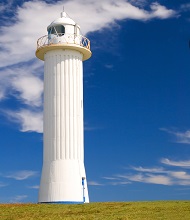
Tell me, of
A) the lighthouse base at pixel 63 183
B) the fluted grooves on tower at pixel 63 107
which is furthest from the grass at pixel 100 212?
the fluted grooves on tower at pixel 63 107

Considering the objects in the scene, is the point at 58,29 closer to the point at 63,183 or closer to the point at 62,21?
the point at 62,21

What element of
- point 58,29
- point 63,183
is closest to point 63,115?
point 63,183

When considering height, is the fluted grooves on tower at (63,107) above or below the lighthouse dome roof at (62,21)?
below

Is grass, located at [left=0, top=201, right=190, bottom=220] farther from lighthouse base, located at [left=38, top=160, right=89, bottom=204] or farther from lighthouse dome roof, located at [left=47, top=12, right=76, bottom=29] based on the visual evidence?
lighthouse dome roof, located at [left=47, top=12, right=76, bottom=29]

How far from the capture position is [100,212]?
3506cm

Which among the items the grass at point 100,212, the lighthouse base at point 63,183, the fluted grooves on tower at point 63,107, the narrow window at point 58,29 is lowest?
the grass at point 100,212

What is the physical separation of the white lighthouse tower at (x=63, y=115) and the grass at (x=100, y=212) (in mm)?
7183

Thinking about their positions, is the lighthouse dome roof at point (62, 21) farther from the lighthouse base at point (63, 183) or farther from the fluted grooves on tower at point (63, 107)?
the lighthouse base at point (63, 183)

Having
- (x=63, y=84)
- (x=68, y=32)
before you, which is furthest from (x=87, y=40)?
(x=63, y=84)

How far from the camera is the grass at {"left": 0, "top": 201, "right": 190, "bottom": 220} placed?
31.5 meters

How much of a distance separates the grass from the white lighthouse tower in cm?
718

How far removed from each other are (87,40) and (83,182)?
15681 mm

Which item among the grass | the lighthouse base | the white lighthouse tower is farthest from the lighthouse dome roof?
the grass

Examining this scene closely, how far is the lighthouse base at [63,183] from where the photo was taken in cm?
4731
